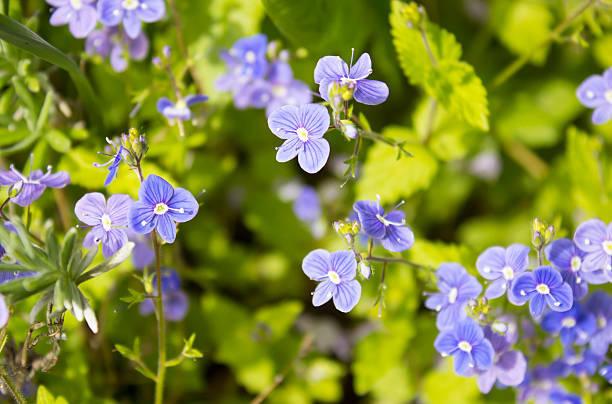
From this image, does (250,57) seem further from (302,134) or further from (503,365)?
(503,365)

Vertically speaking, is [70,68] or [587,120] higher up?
[70,68]

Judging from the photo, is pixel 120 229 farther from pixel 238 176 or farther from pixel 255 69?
pixel 238 176

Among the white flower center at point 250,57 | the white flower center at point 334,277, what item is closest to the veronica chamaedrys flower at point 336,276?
the white flower center at point 334,277

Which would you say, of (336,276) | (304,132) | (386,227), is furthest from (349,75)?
(336,276)

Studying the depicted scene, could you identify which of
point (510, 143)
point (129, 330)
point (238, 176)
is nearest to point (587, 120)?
point (510, 143)

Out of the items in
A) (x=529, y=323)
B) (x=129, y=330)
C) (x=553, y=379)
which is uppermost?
(x=529, y=323)

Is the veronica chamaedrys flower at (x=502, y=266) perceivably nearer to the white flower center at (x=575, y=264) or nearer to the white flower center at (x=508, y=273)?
the white flower center at (x=508, y=273)
